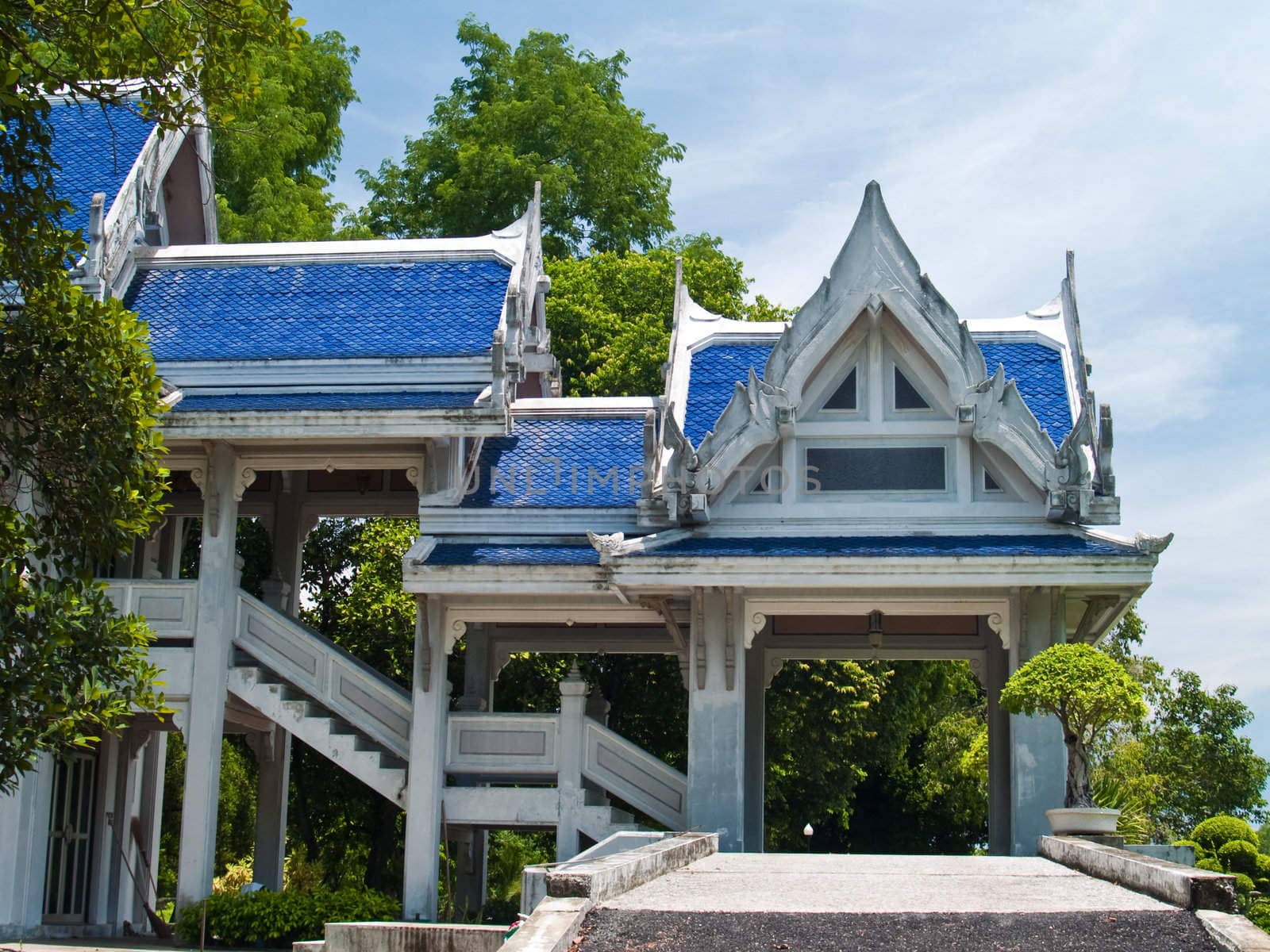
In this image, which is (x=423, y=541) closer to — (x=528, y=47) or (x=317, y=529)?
(x=317, y=529)

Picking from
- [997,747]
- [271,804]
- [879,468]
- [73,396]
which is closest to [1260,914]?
[997,747]

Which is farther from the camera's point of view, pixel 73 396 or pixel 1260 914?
pixel 1260 914

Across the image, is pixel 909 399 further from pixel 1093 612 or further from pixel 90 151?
pixel 90 151

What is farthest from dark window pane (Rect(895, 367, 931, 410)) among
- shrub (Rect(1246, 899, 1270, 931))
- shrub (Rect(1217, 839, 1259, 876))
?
shrub (Rect(1217, 839, 1259, 876))

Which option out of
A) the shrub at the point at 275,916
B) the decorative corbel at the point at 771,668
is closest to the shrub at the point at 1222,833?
the decorative corbel at the point at 771,668

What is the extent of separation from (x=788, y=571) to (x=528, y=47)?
32351mm

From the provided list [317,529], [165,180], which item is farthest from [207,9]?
[317,529]

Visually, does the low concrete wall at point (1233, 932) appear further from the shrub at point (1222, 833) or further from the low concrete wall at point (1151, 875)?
the shrub at point (1222, 833)

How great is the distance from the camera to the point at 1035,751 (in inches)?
730

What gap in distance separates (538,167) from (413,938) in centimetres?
3126

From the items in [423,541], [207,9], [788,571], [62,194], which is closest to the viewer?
Answer: [207,9]

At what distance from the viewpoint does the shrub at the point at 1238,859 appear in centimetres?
2897

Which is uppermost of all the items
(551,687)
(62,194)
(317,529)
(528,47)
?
(528,47)

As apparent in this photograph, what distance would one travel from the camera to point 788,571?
18.6 meters
